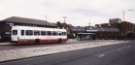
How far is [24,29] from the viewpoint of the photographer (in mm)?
42594

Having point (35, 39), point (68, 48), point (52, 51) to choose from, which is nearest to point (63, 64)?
point (52, 51)

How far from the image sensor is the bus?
41.9 metres

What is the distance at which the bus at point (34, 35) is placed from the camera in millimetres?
41856

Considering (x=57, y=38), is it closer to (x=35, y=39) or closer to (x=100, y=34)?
(x=35, y=39)

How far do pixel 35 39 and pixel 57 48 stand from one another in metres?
14.0

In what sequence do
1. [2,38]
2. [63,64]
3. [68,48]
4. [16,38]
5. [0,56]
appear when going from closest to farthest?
[63,64] → [0,56] → [68,48] → [16,38] → [2,38]

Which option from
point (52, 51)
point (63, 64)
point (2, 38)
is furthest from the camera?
point (2, 38)

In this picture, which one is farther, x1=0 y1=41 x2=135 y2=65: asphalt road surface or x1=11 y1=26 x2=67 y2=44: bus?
x1=11 y1=26 x2=67 y2=44: bus

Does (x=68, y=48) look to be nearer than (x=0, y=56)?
No

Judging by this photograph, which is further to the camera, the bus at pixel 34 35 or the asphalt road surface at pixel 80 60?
the bus at pixel 34 35

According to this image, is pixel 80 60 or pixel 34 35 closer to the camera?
pixel 80 60

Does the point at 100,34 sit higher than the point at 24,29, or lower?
lower

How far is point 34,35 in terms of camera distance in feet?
148

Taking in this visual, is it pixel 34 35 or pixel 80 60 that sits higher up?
pixel 80 60
